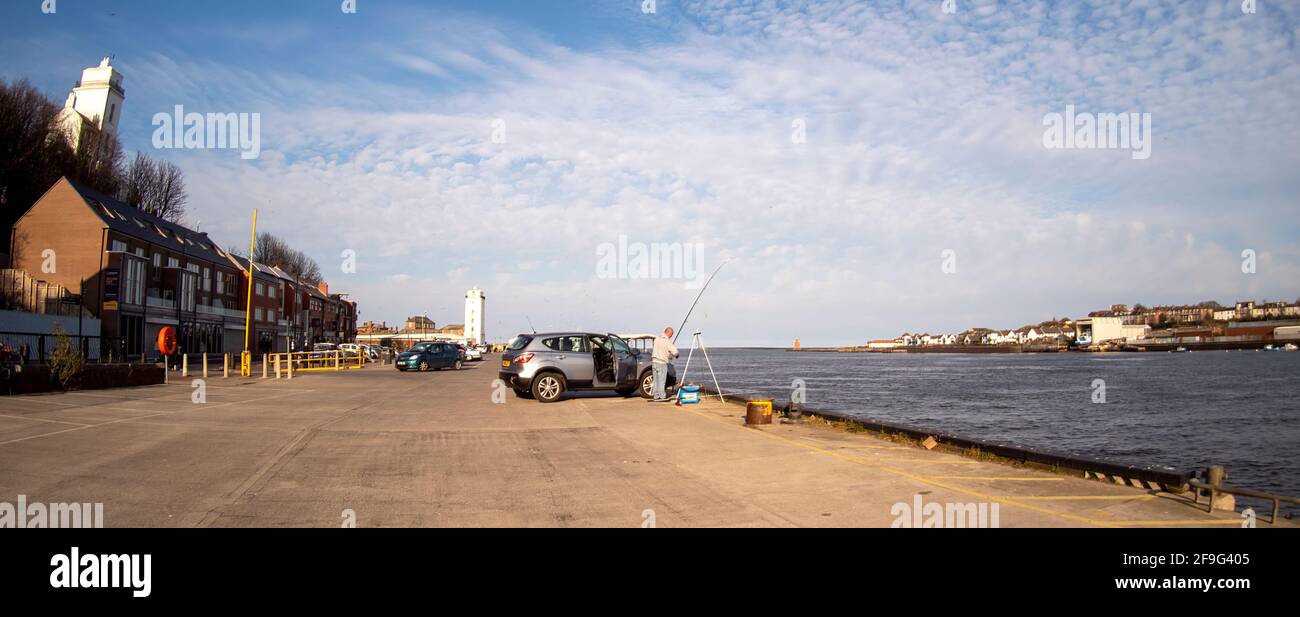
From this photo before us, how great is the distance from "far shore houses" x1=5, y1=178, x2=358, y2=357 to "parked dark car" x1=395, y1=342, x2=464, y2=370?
8903mm

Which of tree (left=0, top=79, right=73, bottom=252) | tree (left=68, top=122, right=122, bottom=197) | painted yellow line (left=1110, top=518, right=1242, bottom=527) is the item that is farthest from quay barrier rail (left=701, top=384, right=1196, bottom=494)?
tree (left=68, top=122, right=122, bottom=197)

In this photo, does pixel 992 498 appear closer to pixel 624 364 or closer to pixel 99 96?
pixel 624 364

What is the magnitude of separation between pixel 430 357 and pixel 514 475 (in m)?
35.4

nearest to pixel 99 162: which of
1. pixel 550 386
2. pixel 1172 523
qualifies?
pixel 550 386

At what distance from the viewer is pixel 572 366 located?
19234 mm

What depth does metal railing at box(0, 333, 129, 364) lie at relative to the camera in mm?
20859

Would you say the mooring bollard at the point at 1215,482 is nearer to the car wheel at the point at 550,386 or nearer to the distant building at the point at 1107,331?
the car wheel at the point at 550,386

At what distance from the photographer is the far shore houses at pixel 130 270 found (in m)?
41.3

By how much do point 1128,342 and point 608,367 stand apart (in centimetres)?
16362

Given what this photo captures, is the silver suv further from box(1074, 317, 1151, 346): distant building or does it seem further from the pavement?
box(1074, 317, 1151, 346): distant building

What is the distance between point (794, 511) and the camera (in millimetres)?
6984
